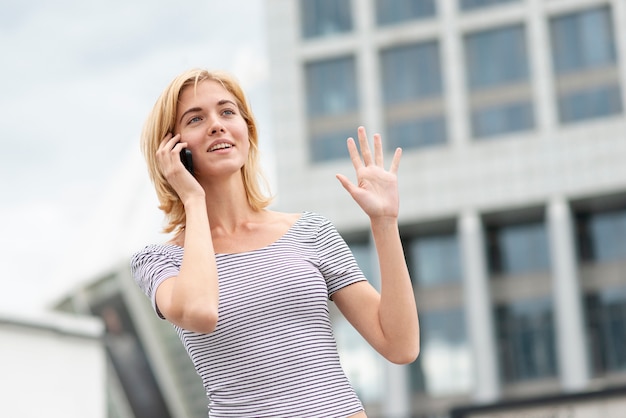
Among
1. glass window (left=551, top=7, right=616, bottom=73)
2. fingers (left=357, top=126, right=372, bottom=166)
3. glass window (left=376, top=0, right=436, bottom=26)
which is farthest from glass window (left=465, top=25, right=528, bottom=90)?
fingers (left=357, top=126, right=372, bottom=166)

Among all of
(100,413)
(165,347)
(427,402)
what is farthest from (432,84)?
(100,413)

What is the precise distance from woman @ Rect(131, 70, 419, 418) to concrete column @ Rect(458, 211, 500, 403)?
40621mm

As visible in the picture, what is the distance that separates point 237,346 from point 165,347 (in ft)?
154

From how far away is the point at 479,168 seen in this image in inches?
1750

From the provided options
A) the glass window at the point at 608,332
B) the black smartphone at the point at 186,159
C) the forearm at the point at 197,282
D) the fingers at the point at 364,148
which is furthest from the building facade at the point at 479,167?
the forearm at the point at 197,282

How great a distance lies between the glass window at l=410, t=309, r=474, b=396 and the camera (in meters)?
44.5

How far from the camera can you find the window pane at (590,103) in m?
42.7

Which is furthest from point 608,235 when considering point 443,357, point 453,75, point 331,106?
point 331,106

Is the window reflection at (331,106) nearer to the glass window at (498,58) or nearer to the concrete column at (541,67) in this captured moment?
the glass window at (498,58)

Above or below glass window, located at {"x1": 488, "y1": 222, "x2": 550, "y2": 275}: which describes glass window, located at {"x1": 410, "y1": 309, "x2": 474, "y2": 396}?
below

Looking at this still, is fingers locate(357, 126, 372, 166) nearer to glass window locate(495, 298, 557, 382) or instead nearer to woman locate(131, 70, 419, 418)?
woman locate(131, 70, 419, 418)

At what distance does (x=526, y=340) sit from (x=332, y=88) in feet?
39.8

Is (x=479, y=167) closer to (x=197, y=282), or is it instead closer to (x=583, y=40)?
(x=583, y=40)

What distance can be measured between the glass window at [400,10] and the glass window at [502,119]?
4.42m
